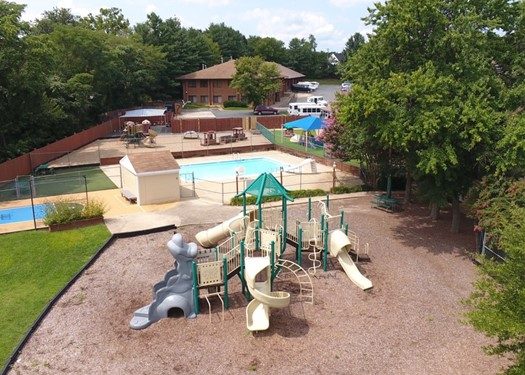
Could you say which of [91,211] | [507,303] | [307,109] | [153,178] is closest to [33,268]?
[91,211]

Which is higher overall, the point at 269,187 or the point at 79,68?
the point at 79,68

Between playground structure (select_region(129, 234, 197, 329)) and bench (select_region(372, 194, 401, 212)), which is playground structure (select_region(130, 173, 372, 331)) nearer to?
playground structure (select_region(129, 234, 197, 329))

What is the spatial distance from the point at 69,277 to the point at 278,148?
25778 millimetres

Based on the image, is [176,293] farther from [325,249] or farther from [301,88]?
[301,88]

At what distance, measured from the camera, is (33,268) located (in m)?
16.5

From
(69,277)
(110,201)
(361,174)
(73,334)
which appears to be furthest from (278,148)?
(73,334)

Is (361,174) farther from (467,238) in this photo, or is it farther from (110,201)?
(110,201)

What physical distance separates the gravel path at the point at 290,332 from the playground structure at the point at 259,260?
0.45 metres

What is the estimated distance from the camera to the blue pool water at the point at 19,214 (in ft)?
70.9

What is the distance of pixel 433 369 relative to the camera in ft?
37.1

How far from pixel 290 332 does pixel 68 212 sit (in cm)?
1191

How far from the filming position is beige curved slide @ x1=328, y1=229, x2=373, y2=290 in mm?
15539


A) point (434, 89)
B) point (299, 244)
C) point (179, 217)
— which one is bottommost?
point (179, 217)

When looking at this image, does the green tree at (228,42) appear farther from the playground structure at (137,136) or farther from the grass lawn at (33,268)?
the grass lawn at (33,268)
